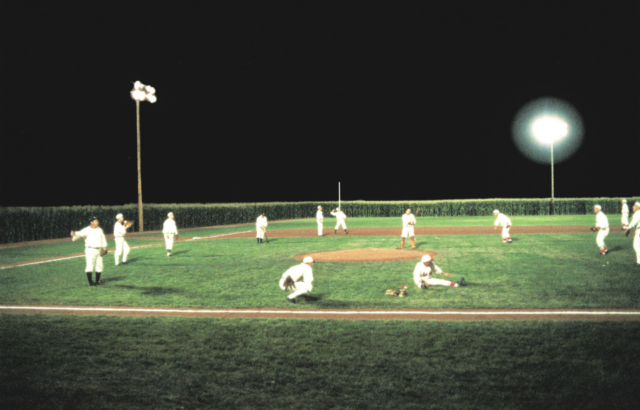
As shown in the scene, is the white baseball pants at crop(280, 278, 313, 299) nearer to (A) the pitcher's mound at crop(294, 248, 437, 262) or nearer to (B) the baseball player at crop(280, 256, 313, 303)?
(B) the baseball player at crop(280, 256, 313, 303)

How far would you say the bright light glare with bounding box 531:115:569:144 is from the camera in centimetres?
5515

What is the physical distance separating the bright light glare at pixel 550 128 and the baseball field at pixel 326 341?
43.9m

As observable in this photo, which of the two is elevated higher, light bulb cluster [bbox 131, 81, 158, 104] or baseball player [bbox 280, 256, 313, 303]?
light bulb cluster [bbox 131, 81, 158, 104]

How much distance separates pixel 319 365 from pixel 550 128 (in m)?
56.2

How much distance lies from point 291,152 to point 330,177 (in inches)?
257

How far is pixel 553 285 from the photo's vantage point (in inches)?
508

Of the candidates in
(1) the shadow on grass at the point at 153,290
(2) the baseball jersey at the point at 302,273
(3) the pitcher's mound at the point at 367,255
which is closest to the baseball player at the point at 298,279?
(2) the baseball jersey at the point at 302,273

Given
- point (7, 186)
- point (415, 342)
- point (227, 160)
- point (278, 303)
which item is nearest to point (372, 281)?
point (278, 303)

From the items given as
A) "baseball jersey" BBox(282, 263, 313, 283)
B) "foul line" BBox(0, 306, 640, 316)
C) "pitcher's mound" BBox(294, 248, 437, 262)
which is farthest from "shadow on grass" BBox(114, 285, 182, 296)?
"pitcher's mound" BBox(294, 248, 437, 262)

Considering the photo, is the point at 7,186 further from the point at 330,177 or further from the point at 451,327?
the point at 451,327

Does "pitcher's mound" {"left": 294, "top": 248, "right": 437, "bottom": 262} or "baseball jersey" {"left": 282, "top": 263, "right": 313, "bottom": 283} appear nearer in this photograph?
"baseball jersey" {"left": 282, "top": 263, "right": 313, "bottom": 283}

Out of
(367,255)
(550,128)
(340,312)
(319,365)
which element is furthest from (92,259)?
(550,128)

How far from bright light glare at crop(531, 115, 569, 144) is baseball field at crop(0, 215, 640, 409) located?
4388 cm

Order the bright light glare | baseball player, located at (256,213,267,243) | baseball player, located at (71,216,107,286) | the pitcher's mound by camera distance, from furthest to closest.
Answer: the bright light glare
baseball player, located at (256,213,267,243)
the pitcher's mound
baseball player, located at (71,216,107,286)
